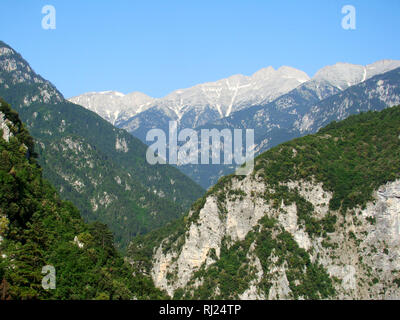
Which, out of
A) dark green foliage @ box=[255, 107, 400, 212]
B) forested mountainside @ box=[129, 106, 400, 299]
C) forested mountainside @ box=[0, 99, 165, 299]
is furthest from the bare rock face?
forested mountainside @ box=[0, 99, 165, 299]

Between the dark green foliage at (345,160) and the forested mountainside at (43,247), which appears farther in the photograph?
the dark green foliage at (345,160)

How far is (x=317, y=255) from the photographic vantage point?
139 meters

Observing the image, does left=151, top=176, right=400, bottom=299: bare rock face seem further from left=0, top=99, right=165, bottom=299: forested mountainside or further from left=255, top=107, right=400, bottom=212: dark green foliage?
left=0, top=99, right=165, bottom=299: forested mountainside

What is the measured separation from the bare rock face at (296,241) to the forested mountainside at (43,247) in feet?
132

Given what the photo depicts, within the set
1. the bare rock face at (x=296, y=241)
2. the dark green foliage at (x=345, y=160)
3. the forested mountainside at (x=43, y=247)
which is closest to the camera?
the forested mountainside at (x=43, y=247)

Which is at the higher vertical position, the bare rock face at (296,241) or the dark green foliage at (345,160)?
the dark green foliage at (345,160)

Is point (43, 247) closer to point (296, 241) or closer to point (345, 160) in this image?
point (296, 241)

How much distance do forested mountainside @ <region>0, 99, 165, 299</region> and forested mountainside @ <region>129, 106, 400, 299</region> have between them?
39.2 metres

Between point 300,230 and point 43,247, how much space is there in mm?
84512

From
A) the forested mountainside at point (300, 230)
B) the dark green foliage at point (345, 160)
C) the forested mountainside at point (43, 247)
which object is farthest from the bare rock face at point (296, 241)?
the forested mountainside at point (43, 247)

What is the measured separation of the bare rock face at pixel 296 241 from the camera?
13125cm

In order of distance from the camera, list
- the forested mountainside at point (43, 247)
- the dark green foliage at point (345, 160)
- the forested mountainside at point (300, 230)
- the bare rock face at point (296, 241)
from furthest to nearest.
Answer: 1. the dark green foliage at point (345, 160)
2. the forested mountainside at point (300, 230)
3. the bare rock face at point (296, 241)
4. the forested mountainside at point (43, 247)

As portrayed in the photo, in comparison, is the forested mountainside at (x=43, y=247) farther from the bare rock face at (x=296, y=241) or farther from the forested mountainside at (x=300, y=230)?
the bare rock face at (x=296, y=241)

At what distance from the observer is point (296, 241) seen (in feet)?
465
